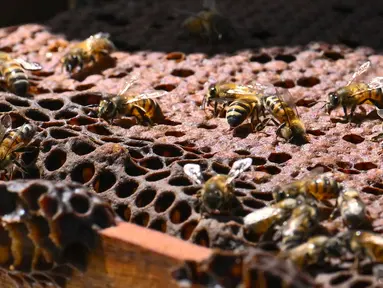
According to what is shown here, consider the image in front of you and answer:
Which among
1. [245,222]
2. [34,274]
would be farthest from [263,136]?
[34,274]

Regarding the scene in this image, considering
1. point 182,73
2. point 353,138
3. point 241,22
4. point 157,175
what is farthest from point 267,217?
point 241,22

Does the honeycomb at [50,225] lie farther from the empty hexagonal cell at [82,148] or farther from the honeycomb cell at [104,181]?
the empty hexagonal cell at [82,148]

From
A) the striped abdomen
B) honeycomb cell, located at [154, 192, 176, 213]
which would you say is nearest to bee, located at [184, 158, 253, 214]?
honeycomb cell, located at [154, 192, 176, 213]

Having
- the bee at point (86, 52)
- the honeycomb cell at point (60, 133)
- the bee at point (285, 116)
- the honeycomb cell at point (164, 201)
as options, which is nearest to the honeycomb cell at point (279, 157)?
the bee at point (285, 116)

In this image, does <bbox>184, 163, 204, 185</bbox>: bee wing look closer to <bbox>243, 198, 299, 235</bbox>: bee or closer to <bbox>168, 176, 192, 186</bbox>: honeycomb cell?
<bbox>168, 176, 192, 186</bbox>: honeycomb cell

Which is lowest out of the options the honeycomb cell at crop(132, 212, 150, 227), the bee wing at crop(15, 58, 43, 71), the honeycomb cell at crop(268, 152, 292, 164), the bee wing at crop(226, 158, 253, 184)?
the bee wing at crop(15, 58, 43, 71)

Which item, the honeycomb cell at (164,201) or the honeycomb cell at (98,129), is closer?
the honeycomb cell at (164,201)

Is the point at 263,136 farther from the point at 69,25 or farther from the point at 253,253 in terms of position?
the point at 69,25
